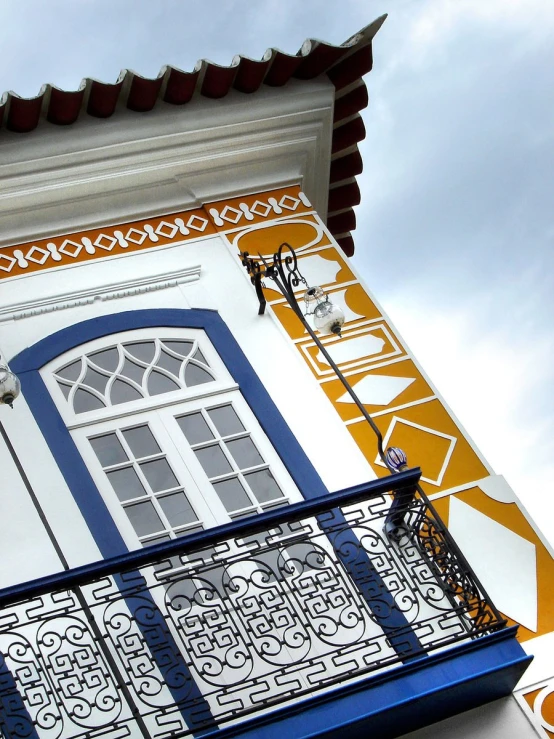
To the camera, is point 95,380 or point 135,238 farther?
point 135,238

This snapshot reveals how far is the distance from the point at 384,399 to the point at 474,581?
1586 millimetres

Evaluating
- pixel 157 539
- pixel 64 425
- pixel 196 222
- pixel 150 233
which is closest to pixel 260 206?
pixel 196 222

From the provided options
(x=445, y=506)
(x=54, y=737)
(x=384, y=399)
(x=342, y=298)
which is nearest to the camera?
(x=54, y=737)

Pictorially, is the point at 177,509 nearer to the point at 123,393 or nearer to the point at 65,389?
the point at 123,393

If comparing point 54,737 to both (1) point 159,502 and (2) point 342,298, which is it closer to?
(1) point 159,502

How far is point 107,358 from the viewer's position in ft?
24.1

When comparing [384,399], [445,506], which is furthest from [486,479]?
[384,399]

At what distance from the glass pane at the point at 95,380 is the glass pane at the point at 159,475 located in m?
0.65

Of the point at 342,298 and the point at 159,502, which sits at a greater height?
the point at 342,298

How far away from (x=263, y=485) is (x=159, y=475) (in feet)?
1.96

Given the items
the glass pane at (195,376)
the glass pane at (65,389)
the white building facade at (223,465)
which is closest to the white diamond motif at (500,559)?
the white building facade at (223,465)

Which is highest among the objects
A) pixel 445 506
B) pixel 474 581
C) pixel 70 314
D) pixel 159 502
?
pixel 70 314

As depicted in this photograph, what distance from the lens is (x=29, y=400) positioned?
22.9ft

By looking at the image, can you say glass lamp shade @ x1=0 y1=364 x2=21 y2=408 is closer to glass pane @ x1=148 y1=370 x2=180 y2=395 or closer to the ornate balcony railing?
the ornate balcony railing
